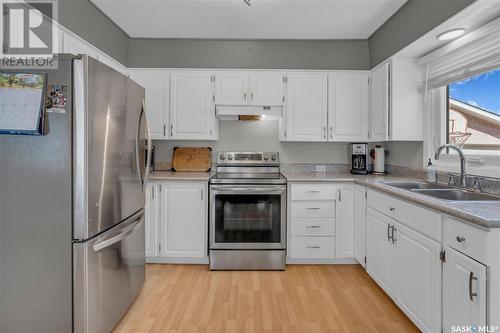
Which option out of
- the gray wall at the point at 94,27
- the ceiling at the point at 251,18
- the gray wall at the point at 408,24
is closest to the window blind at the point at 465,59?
the gray wall at the point at 408,24

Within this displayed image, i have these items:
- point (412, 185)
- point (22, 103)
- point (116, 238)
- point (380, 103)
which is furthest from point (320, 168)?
point (22, 103)

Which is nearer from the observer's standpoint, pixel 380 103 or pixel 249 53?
pixel 380 103

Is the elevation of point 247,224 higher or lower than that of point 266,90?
lower

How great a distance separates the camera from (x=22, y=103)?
1456 millimetres

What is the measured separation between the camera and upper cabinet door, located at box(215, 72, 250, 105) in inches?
125

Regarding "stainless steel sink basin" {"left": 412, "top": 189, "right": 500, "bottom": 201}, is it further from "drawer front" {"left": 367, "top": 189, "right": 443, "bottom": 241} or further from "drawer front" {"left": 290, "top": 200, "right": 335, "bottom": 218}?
"drawer front" {"left": 290, "top": 200, "right": 335, "bottom": 218}

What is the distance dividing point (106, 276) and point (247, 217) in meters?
1.40

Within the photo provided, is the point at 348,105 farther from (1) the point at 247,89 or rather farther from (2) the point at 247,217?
(2) the point at 247,217

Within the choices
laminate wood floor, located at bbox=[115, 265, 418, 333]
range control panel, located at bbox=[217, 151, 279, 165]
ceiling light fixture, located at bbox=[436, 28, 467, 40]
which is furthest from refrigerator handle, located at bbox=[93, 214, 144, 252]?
ceiling light fixture, located at bbox=[436, 28, 467, 40]

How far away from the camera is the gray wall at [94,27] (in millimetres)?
2199

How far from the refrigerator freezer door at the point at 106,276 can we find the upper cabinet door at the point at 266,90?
1765 mm

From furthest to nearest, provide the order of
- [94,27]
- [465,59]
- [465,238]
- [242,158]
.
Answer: [242,158]
[94,27]
[465,59]
[465,238]

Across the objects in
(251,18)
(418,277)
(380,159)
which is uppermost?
(251,18)

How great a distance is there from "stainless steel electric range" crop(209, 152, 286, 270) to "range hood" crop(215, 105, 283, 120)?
0.77m
